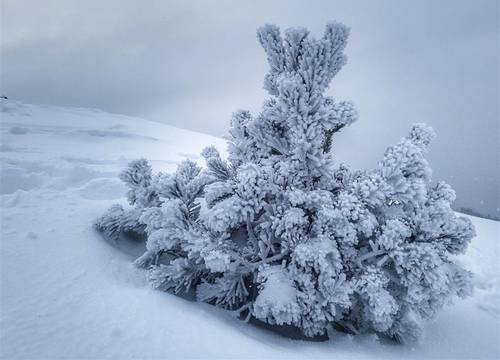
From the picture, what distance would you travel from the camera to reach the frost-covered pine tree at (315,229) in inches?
119

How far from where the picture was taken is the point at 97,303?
101 inches

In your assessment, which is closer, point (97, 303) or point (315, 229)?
point (97, 303)

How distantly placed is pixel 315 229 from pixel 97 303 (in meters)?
2.07

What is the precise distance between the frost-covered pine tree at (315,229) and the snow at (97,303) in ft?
0.94

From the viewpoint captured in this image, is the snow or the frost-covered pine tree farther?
the frost-covered pine tree

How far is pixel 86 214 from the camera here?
14.1 ft

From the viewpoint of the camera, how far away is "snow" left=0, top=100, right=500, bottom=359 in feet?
7.16

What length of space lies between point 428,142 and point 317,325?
2468 mm

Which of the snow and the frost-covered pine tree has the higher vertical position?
the frost-covered pine tree

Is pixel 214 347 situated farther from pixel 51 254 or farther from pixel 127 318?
pixel 51 254

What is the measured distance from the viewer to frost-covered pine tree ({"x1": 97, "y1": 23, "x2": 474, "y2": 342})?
3014 millimetres

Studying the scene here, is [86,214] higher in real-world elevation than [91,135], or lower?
lower

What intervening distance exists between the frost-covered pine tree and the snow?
0.29 meters

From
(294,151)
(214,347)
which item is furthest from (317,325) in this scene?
(294,151)
